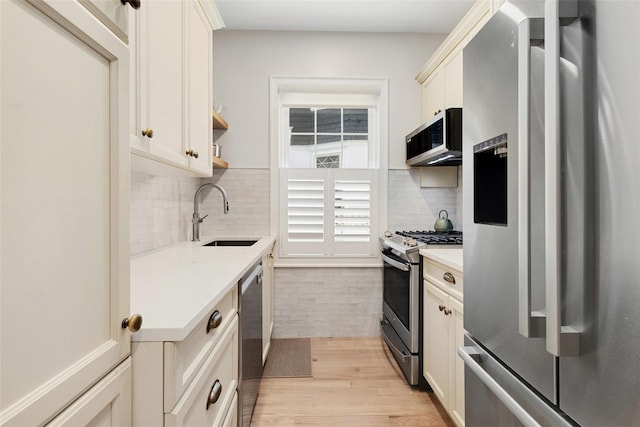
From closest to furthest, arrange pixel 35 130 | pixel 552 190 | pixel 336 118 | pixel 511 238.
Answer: pixel 35 130
pixel 552 190
pixel 511 238
pixel 336 118

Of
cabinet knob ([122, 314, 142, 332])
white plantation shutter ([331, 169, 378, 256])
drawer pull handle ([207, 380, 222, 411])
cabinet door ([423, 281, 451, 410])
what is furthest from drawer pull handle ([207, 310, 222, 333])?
white plantation shutter ([331, 169, 378, 256])

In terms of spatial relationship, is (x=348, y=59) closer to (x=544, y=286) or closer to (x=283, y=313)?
(x=283, y=313)

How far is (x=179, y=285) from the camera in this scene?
1051 millimetres

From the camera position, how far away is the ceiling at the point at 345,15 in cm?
248

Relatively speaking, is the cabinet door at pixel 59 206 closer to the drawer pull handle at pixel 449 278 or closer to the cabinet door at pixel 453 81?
the drawer pull handle at pixel 449 278

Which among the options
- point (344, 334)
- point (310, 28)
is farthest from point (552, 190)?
point (310, 28)

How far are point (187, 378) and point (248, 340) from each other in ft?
2.56

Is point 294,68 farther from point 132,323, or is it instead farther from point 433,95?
point 132,323

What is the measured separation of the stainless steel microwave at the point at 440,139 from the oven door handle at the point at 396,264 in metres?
0.77

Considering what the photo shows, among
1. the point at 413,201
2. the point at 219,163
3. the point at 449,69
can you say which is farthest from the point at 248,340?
the point at 449,69

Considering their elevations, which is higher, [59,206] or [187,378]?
[59,206]

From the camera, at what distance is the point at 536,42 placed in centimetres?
73

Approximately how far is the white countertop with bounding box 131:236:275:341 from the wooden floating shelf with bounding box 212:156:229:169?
2.87ft

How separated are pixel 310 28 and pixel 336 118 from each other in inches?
30.8
